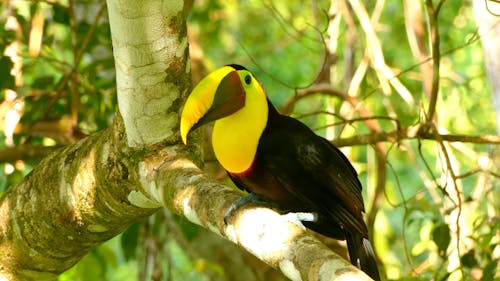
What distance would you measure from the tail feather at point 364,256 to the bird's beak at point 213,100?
23.0 inches

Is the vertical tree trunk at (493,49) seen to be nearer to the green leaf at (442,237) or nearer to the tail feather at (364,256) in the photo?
the green leaf at (442,237)

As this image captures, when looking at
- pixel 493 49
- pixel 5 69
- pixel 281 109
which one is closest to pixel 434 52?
pixel 493 49

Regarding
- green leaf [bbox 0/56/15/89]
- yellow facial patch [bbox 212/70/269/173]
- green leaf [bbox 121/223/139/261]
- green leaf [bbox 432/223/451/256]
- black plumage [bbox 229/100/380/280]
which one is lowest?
green leaf [bbox 121/223/139/261]

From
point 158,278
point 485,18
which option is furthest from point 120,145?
point 485,18

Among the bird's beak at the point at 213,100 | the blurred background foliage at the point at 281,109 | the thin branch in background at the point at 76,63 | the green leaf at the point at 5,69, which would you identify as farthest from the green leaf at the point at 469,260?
the green leaf at the point at 5,69

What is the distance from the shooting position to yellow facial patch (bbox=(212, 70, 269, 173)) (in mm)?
2475

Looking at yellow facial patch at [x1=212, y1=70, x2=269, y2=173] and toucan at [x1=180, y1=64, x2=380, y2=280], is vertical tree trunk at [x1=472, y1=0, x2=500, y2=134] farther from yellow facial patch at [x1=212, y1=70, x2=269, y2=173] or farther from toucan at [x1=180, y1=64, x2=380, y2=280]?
yellow facial patch at [x1=212, y1=70, x2=269, y2=173]

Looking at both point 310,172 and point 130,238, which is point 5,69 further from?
point 310,172

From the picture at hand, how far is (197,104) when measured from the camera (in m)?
2.26

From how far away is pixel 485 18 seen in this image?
2.92 metres

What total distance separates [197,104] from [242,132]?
0.28m

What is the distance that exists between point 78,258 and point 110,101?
3.41ft

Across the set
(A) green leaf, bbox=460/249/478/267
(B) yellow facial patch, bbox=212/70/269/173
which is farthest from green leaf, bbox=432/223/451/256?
(B) yellow facial patch, bbox=212/70/269/173

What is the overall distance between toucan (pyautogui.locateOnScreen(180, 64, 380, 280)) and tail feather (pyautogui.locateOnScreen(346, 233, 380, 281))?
0.14 ft
